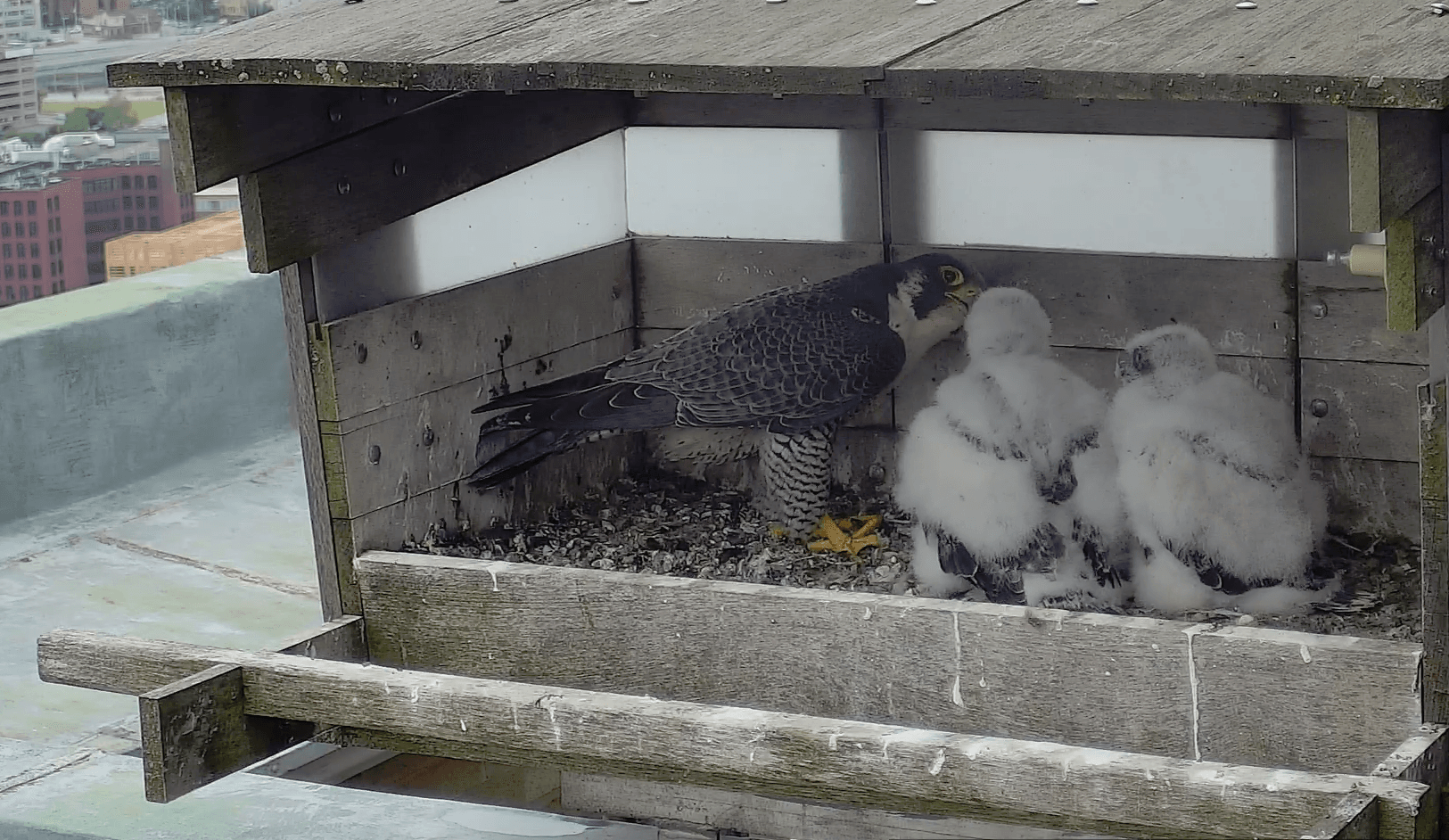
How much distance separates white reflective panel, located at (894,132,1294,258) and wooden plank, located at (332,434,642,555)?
0.56m

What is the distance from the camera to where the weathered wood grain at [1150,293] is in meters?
2.45

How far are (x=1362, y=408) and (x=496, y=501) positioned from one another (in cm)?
119

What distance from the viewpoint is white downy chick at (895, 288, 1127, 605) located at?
2139 millimetres

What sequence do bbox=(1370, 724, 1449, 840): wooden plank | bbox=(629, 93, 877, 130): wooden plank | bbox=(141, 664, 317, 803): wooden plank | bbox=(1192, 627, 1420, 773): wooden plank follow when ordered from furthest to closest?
bbox=(629, 93, 877, 130): wooden plank
bbox=(141, 664, 317, 803): wooden plank
bbox=(1192, 627, 1420, 773): wooden plank
bbox=(1370, 724, 1449, 840): wooden plank

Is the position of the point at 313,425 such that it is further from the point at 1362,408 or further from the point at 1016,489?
the point at 1362,408

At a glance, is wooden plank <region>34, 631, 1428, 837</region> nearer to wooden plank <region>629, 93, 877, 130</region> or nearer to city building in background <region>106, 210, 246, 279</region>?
wooden plank <region>629, 93, 877, 130</region>

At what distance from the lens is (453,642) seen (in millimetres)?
2332

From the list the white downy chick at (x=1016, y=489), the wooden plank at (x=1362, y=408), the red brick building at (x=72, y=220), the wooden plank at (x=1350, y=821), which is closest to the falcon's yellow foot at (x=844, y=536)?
the white downy chick at (x=1016, y=489)

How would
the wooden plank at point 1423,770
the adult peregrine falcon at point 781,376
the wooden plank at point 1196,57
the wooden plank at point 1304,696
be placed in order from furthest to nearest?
the adult peregrine falcon at point 781,376 < the wooden plank at point 1304,696 < the wooden plank at point 1423,770 < the wooden plank at point 1196,57

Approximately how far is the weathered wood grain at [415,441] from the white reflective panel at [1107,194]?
2.12 ft

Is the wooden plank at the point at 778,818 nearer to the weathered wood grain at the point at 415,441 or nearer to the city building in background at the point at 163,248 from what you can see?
the weathered wood grain at the point at 415,441

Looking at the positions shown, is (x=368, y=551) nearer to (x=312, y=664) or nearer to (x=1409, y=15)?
(x=312, y=664)

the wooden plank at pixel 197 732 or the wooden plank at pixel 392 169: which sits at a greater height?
the wooden plank at pixel 392 169

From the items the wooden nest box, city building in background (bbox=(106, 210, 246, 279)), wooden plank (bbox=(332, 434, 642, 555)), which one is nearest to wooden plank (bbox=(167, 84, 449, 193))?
the wooden nest box
